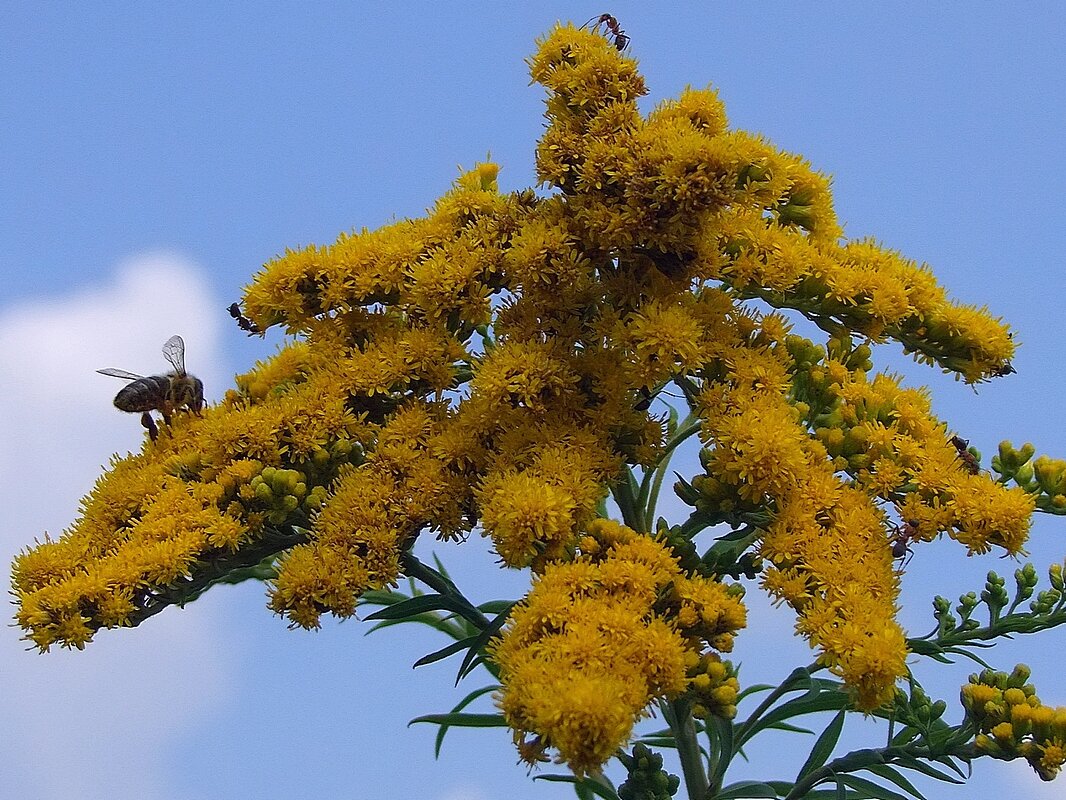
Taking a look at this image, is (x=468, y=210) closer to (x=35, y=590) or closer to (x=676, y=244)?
(x=676, y=244)

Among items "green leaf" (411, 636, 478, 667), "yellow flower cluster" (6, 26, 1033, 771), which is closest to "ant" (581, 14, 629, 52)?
"yellow flower cluster" (6, 26, 1033, 771)

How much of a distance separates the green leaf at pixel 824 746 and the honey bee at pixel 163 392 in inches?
82.4

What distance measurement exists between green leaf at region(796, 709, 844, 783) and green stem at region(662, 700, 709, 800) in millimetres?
283

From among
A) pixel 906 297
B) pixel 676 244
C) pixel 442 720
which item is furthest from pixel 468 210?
pixel 442 720

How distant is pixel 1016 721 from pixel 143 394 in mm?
2630

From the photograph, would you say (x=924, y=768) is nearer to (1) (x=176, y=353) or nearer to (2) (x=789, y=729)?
(2) (x=789, y=729)

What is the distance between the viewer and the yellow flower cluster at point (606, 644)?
2.60m

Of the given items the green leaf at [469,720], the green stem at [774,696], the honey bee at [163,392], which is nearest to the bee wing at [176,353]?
the honey bee at [163,392]

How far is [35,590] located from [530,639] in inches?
57.5

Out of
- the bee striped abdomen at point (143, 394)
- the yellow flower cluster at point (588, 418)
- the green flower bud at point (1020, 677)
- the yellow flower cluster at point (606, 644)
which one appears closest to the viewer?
the yellow flower cluster at point (606, 644)

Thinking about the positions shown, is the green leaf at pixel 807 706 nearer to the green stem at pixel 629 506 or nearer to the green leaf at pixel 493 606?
the green stem at pixel 629 506

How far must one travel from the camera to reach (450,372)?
11.4 ft

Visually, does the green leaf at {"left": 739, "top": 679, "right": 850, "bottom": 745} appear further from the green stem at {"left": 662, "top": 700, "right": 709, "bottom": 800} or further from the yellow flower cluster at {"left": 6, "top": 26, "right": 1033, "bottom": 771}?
the yellow flower cluster at {"left": 6, "top": 26, "right": 1033, "bottom": 771}

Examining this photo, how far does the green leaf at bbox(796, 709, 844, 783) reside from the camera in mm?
3672
